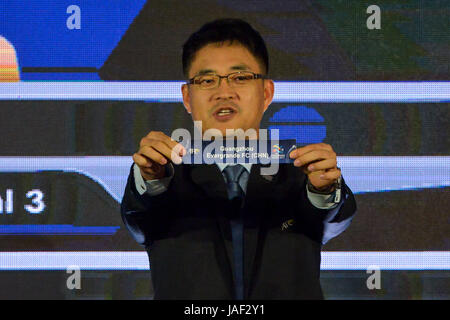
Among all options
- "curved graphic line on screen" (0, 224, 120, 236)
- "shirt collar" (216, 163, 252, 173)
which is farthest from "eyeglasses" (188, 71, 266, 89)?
"curved graphic line on screen" (0, 224, 120, 236)

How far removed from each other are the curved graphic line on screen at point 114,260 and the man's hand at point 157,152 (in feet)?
2.42

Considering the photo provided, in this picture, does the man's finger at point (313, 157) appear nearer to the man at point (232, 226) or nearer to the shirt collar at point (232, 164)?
the man at point (232, 226)

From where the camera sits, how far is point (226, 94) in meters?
1.56

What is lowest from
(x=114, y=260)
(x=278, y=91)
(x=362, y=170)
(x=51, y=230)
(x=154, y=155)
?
(x=114, y=260)

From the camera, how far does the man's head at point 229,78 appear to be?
5.13ft

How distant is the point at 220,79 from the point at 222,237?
0.48 m

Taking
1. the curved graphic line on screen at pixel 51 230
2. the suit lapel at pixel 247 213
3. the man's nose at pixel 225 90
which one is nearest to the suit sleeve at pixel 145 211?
the suit lapel at pixel 247 213

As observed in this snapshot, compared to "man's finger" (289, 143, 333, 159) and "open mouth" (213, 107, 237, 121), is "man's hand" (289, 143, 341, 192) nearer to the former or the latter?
"man's finger" (289, 143, 333, 159)

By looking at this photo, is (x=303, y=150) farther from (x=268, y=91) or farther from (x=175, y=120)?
(x=175, y=120)

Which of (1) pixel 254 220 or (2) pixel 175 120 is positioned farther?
(2) pixel 175 120

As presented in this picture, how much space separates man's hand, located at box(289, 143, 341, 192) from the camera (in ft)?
4.09

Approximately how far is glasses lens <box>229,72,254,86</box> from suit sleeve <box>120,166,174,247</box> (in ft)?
1.30

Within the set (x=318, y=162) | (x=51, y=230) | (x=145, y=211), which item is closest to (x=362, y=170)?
(x=318, y=162)
